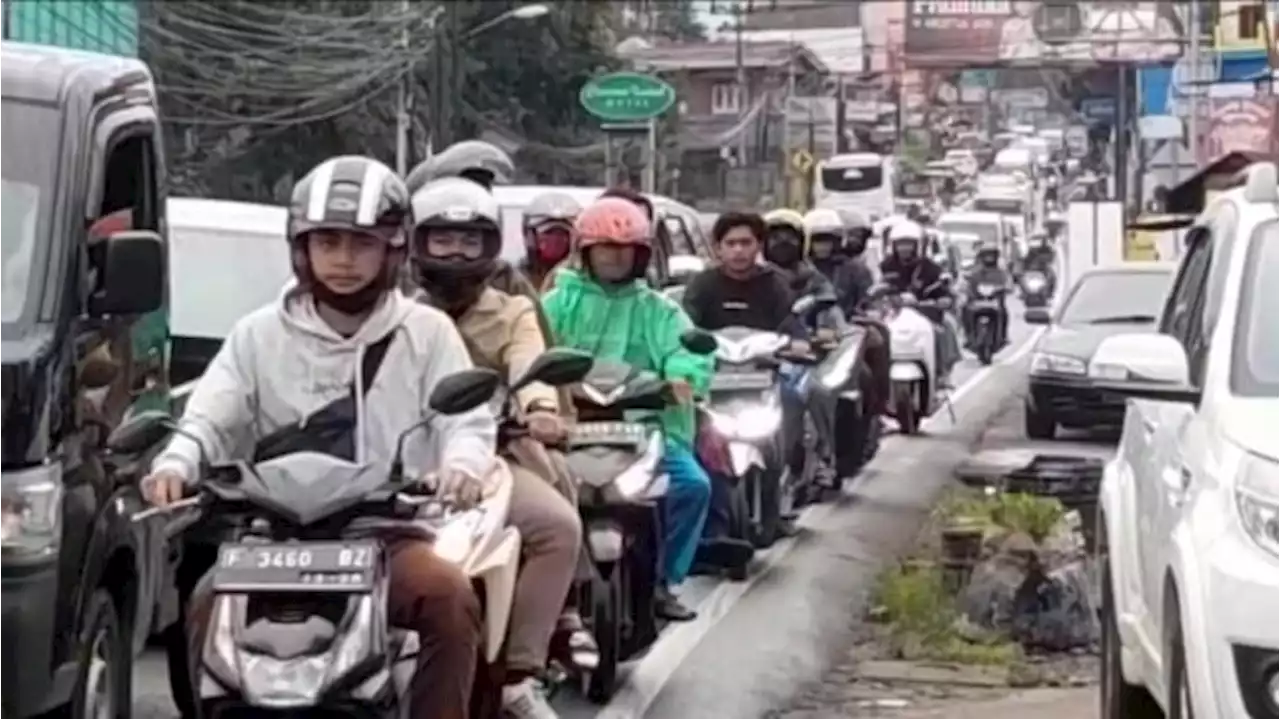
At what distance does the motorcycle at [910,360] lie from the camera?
21891 mm

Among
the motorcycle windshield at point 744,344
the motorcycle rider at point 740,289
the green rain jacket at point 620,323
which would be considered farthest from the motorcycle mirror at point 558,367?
the motorcycle rider at point 740,289

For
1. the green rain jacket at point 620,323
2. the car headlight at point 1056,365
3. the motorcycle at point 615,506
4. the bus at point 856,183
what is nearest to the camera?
the motorcycle at point 615,506

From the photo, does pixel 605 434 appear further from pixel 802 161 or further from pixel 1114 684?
pixel 802 161

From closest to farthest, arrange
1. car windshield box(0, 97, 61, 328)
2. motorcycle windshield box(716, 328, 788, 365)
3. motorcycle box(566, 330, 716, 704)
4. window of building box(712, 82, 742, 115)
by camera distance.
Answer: car windshield box(0, 97, 61, 328)
motorcycle box(566, 330, 716, 704)
motorcycle windshield box(716, 328, 788, 365)
window of building box(712, 82, 742, 115)

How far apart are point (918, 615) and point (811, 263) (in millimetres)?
6361

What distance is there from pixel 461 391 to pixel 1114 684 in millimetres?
3395

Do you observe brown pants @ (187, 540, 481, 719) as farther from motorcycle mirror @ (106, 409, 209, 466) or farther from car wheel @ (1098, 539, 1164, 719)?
car wheel @ (1098, 539, 1164, 719)

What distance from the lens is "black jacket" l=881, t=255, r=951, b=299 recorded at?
77.4ft

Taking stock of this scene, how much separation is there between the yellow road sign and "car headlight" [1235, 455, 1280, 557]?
60542mm

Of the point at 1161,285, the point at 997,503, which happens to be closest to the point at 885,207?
the point at 1161,285

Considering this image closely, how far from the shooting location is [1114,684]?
8.71 m

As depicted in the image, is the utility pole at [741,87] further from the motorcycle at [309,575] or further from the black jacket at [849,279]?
the motorcycle at [309,575]

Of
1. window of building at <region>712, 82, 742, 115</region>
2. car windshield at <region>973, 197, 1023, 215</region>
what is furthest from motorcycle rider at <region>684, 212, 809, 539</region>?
window of building at <region>712, 82, 742, 115</region>

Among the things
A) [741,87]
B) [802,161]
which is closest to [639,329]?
[802,161]
